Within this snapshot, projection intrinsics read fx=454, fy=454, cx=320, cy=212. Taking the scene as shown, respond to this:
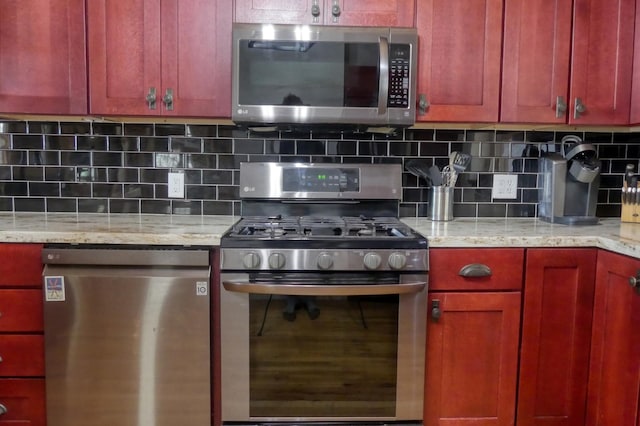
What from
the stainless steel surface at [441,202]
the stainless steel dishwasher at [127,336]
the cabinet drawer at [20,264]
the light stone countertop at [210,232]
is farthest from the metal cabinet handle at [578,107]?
the cabinet drawer at [20,264]

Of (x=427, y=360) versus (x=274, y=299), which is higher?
(x=274, y=299)

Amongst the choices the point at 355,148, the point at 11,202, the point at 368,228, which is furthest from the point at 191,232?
the point at 11,202

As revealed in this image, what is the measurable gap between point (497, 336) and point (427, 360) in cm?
27

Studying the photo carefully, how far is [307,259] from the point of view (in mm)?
1559

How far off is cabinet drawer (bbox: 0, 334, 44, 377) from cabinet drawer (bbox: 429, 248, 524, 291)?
1.41 metres

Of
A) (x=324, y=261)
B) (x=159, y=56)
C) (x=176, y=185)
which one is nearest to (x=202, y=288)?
(x=324, y=261)

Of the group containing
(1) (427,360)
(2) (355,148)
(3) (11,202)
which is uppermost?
(2) (355,148)

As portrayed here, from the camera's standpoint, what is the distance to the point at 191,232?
5.32 ft

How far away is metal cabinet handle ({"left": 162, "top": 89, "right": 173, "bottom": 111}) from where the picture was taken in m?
1.81

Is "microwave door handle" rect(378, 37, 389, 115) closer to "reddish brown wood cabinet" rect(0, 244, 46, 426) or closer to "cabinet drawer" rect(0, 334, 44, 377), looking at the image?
"reddish brown wood cabinet" rect(0, 244, 46, 426)

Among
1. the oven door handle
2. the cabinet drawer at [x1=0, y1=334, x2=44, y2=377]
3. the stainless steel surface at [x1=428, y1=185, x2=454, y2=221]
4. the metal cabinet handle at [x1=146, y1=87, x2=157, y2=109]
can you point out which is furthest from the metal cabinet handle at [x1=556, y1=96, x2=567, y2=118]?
the cabinet drawer at [x1=0, y1=334, x2=44, y2=377]

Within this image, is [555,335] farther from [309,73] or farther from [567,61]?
[309,73]

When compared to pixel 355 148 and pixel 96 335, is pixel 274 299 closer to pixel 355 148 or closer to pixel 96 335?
pixel 96 335

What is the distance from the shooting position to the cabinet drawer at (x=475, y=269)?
1.62 meters
